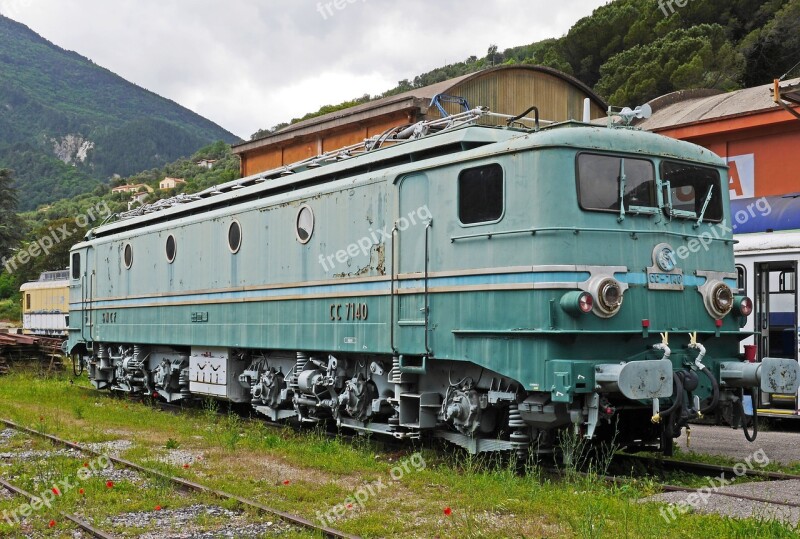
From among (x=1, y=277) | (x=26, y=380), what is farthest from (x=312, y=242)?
(x=1, y=277)

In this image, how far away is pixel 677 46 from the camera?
1806 inches

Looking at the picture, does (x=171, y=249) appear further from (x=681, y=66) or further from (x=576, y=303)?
(x=681, y=66)

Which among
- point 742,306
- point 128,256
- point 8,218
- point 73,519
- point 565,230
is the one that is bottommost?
point 73,519

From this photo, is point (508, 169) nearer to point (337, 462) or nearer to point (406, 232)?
point (406, 232)

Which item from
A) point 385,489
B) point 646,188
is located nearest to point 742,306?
point 646,188

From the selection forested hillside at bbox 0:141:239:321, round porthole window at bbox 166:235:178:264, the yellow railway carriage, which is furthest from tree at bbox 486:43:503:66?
round porthole window at bbox 166:235:178:264

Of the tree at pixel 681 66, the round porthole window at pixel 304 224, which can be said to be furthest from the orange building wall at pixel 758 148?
the tree at pixel 681 66

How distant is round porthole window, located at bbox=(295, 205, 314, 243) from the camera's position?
43.9 ft

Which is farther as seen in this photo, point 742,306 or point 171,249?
point 171,249

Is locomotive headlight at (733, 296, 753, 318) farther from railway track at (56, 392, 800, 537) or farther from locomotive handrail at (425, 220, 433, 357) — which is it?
locomotive handrail at (425, 220, 433, 357)

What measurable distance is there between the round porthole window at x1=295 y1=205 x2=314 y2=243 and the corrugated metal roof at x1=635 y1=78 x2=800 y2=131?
1349cm

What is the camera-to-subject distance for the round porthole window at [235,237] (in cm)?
1538

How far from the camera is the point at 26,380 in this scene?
25203mm

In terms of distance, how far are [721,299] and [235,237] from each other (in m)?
8.35
